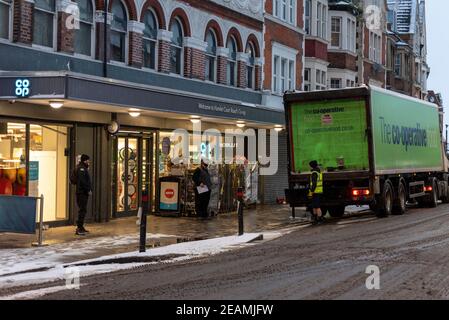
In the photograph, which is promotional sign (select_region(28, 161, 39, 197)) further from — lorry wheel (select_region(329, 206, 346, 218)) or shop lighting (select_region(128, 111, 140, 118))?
lorry wheel (select_region(329, 206, 346, 218))

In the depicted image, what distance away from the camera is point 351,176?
19781 millimetres

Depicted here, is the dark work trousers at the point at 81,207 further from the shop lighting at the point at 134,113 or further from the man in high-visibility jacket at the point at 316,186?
the man in high-visibility jacket at the point at 316,186

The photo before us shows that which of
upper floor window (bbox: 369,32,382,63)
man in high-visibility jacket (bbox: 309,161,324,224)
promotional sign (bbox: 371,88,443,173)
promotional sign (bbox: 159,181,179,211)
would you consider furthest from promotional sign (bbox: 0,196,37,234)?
upper floor window (bbox: 369,32,382,63)

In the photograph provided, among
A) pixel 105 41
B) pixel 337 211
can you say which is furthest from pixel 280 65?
pixel 105 41

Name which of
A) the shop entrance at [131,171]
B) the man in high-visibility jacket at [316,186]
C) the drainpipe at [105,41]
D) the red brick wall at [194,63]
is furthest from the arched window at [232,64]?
the drainpipe at [105,41]

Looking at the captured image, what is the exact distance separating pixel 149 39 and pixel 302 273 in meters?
12.5

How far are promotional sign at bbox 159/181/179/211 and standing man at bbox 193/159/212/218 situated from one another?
2.05 feet

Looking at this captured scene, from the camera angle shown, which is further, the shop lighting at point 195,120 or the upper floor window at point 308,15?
the upper floor window at point 308,15

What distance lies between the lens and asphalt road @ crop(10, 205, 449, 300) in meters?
8.94

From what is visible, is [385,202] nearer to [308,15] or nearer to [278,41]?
[278,41]

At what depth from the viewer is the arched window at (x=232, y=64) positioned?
26062 mm

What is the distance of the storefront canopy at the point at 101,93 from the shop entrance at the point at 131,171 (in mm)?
2242

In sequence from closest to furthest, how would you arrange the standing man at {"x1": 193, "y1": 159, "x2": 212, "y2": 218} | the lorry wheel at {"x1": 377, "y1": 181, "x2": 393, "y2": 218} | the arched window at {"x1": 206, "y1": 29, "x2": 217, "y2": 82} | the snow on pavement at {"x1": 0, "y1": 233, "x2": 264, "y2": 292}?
1. the snow on pavement at {"x1": 0, "y1": 233, "x2": 264, "y2": 292}
2. the standing man at {"x1": 193, "y1": 159, "x2": 212, "y2": 218}
3. the lorry wheel at {"x1": 377, "y1": 181, "x2": 393, "y2": 218}
4. the arched window at {"x1": 206, "y1": 29, "x2": 217, "y2": 82}
